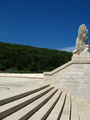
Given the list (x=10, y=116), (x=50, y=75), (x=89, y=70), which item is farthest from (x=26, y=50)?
(x=10, y=116)

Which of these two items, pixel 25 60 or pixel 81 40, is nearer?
pixel 81 40

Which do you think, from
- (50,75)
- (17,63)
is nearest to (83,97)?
(50,75)

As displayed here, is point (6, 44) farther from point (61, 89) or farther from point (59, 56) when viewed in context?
point (61, 89)

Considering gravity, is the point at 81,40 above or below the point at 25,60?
above

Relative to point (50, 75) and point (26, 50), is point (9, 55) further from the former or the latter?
point (50, 75)

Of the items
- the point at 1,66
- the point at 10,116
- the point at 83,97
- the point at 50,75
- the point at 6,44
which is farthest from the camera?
the point at 6,44

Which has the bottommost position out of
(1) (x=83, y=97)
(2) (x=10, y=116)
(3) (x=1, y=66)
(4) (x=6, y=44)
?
(1) (x=83, y=97)

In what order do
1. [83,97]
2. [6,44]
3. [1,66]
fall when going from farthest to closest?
[6,44] < [1,66] < [83,97]

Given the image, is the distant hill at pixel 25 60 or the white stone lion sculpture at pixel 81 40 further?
the distant hill at pixel 25 60

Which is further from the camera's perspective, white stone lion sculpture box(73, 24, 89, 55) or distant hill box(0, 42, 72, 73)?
distant hill box(0, 42, 72, 73)

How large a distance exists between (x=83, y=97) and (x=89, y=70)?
169 centimetres

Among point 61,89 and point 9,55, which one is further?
point 9,55

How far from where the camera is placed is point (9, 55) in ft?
52.6

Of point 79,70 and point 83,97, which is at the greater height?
point 79,70
